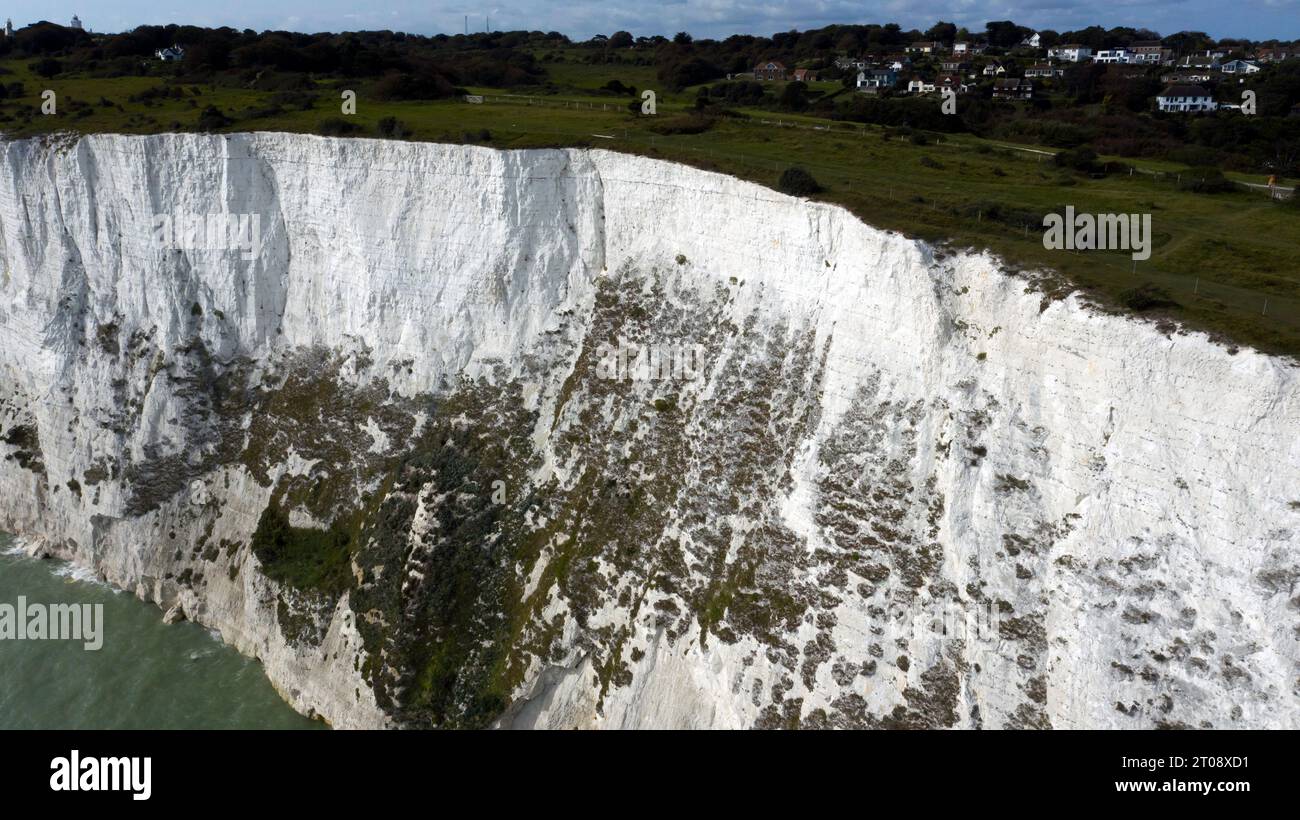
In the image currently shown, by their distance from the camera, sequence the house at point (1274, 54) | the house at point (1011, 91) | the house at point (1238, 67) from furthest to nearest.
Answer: the house at point (1274, 54)
the house at point (1238, 67)
the house at point (1011, 91)

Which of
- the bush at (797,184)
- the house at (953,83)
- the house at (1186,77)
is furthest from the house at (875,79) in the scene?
the bush at (797,184)

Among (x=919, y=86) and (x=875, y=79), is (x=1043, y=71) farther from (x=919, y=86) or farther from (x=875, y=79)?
(x=875, y=79)

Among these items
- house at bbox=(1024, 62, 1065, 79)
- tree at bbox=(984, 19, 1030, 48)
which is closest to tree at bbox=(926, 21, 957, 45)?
tree at bbox=(984, 19, 1030, 48)

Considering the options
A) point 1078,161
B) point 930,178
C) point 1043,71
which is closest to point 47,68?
point 930,178

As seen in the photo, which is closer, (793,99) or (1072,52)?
(793,99)

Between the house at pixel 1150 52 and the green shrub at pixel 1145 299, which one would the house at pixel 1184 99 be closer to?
the house at pixel 1150 52

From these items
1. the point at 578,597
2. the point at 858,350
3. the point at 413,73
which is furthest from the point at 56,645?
the point at 413,73
